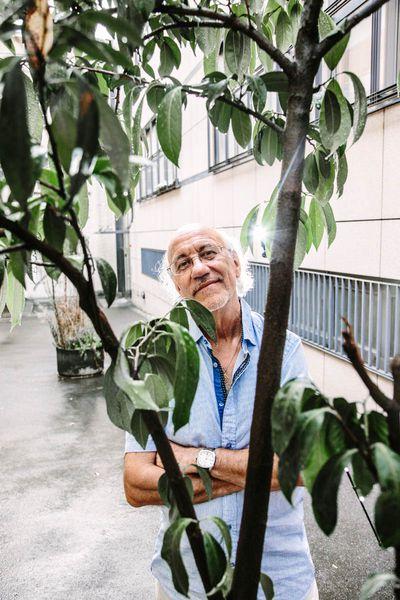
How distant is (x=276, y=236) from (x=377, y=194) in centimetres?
350

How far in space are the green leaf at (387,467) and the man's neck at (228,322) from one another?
1341 mm

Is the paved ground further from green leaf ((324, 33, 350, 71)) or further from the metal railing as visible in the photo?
green leaf ((324, 33, 350, 71))

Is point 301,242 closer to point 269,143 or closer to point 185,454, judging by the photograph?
point 269,143

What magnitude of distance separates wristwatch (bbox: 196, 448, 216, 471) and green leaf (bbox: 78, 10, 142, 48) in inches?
45.7

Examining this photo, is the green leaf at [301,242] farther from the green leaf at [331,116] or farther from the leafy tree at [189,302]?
the green leaf at [331,116]

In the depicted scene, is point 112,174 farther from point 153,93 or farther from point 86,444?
point 86,444

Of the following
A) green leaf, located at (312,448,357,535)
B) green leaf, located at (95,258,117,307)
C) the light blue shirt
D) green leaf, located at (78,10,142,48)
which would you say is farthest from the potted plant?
green leaf, located at (312,448,357,535)

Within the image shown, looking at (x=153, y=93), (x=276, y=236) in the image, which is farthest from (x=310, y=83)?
(x=153, y=93)

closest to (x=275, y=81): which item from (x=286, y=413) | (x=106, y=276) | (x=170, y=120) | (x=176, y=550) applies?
(x=170, y=120)

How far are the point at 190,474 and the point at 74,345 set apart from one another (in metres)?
5.92

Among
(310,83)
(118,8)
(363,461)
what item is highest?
(118,8)

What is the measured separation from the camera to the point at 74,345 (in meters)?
7.05

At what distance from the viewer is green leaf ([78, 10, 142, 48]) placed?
44cm

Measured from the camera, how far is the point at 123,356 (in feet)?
1.73
